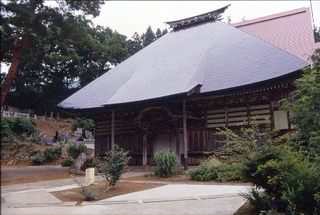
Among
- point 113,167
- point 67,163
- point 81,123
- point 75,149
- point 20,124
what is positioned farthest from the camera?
point 75,149

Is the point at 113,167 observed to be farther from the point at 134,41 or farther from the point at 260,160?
the point at 134,41

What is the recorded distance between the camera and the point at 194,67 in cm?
1380

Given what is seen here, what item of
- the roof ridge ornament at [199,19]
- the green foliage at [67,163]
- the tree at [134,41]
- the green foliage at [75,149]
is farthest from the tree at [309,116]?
the roof ridge ornament at [199,19]

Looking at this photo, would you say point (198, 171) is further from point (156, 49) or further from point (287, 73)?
point (156, 49)

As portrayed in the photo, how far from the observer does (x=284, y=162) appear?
177 inches

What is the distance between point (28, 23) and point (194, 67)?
12.9 metres

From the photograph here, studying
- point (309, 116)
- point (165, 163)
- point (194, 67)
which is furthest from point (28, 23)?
point (194, 67)

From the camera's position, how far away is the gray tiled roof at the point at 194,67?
11953 mm

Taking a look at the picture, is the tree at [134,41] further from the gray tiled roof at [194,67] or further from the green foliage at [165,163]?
the gray tiled roof at [194,67]

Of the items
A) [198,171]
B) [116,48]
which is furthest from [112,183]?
[116,48]

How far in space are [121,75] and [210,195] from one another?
37.3 feet

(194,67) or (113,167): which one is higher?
(194,67)

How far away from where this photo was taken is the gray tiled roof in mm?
11953

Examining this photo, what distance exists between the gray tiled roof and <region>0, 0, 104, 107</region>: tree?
9.00m
